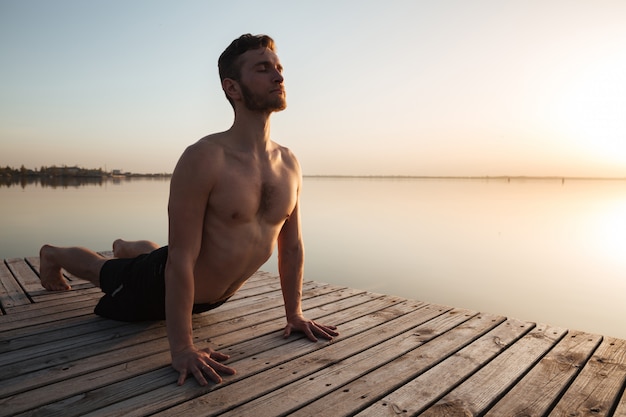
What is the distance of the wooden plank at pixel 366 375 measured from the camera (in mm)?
1952

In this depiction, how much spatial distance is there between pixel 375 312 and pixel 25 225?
58.0ft

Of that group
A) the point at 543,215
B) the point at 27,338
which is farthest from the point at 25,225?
the point at 543,215

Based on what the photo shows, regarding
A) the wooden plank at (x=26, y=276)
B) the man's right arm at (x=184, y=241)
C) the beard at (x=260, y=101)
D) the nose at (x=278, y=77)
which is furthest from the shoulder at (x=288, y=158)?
the wooden plank at (x=26, y=276)

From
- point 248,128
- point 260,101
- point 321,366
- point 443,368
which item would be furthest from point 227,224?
point 443,368

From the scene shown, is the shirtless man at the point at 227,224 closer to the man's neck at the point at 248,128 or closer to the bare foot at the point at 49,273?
the man's neck at the point at 248,128

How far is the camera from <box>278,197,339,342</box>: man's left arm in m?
2.97

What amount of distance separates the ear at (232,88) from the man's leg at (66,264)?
180 centimetres

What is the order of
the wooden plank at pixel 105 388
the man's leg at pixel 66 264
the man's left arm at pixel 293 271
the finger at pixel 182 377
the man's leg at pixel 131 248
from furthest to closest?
the man's leg at pixel 131 248 → the man's leg at pixel 66 264 → the man's left arm at pixel 293 271 → the finger at pixel 182 377 → the wooden plank at pixel 105 388

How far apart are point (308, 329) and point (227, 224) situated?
91 cm

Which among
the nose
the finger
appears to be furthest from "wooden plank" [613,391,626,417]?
the nose

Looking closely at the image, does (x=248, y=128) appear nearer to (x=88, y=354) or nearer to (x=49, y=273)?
(x=88, y=354)

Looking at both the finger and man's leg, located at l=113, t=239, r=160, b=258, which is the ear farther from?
man's leg, located at l=113, t=239, r=160, b=258

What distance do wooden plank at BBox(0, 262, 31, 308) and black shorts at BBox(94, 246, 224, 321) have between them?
3.04 ft

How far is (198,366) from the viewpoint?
7.29 ft
